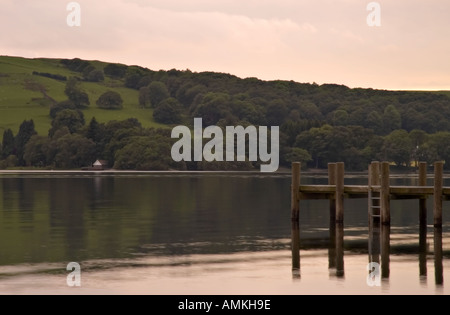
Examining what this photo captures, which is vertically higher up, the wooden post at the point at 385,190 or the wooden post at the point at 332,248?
the wooden post at the point at 385,190

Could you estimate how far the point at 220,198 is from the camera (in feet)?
238

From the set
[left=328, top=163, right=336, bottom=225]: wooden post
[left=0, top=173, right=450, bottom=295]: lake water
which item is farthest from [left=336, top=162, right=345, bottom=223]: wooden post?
[left=328, top=163, right=336, bottom=225]: wooden post

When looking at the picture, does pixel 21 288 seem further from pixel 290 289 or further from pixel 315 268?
pixel 315 268

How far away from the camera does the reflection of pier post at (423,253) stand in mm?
29747

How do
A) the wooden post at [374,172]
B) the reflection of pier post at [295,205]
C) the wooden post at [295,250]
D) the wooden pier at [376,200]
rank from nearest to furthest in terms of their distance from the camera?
the wooden post at [295,250]
the wooden pier at [376,200]
the reflection of pier post at [295,205]
the wooden post at [374,172]

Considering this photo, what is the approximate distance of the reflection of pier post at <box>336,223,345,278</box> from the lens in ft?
99.5

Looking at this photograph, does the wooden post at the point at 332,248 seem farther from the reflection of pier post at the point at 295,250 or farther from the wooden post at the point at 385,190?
the wooden post at the point at 385,190

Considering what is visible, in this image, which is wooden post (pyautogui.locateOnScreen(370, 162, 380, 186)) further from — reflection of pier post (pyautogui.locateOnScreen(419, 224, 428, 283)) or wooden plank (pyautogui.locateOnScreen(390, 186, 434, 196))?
reflection of pier post (pyautogui.locateOnScreen(419, 224, 428, 283))

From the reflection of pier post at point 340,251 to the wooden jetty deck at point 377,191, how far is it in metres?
1.15

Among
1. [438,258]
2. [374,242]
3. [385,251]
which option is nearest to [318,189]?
[374,242]

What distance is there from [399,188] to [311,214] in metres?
13.5

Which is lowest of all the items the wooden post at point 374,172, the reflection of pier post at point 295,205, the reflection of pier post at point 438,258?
the reflection of pier post at point 438,258

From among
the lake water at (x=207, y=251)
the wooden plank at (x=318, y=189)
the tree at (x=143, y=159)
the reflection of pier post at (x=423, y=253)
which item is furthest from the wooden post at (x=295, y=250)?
the tree at (x=143, y=159)
